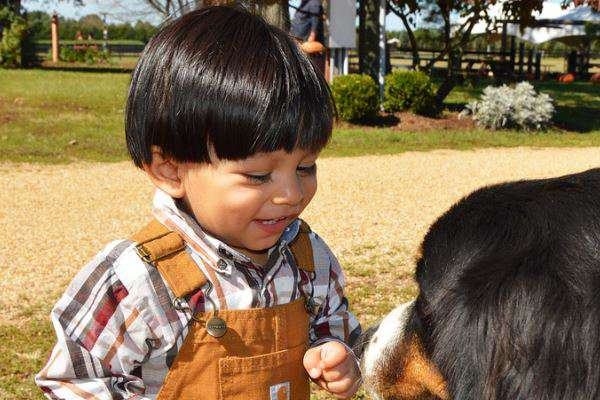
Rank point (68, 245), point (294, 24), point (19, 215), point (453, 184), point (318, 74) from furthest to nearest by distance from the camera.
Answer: point (294, 24)
point (453, 184)
point (19, 215)
point (68, 245)
point (318, 74)

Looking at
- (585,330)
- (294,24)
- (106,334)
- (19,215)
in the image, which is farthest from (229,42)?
(294,24)

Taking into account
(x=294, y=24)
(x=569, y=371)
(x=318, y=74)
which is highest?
(x=294, y=24)

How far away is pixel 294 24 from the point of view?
18.5 m

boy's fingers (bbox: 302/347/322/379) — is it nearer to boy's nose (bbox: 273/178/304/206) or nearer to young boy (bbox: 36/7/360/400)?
young boy (bbox: 36/7/360/400)

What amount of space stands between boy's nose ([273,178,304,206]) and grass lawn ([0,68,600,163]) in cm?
970

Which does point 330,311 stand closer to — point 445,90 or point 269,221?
point 269,221

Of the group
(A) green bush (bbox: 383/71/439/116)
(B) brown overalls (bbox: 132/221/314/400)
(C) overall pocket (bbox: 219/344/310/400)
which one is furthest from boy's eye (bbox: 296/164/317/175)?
(A) green bush (bbox: 383/71/439/116)

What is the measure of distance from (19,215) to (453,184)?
17.5 ft

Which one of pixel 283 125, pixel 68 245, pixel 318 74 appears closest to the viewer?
pixel 283 125

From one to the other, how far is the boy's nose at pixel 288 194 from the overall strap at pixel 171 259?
34cm

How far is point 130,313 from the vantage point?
2.20m

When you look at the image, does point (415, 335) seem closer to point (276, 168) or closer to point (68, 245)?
point (276, 168)

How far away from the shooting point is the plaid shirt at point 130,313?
85.4 inches

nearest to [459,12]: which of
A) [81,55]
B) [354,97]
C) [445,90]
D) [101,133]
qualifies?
[445,90]
